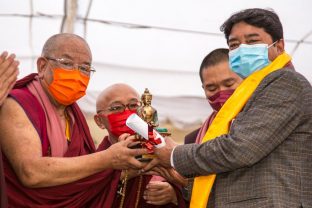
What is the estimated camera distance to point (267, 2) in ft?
20.1

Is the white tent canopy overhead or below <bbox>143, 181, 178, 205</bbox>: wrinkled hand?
overhead

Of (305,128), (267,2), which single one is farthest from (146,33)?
(305,128)

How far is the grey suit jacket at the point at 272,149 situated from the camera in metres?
2.43

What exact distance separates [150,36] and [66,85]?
3.33m

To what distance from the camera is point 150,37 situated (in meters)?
6.27

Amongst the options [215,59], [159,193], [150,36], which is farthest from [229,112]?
[150,36]

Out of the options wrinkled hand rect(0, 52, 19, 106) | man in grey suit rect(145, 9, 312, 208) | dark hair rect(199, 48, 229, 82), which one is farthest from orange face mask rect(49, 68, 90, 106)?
dark hair rect(199, 48, 229, 82)

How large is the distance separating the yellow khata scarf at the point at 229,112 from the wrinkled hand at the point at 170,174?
40cm

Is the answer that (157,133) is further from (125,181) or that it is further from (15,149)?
(15,149)

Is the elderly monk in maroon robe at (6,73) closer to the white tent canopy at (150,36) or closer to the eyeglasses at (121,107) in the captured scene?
the eyeglasses at (121,107)

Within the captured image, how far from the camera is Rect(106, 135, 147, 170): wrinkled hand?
2852 mm

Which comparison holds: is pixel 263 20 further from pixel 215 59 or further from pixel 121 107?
pixel 121 107

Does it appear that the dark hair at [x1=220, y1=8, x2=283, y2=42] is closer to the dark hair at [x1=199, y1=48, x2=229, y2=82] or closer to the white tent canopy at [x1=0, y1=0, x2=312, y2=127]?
the dark hair at [x1=199, y1=48, x2=229, y2=82]

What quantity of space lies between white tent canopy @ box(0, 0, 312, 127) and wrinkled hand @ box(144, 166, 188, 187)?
3096 mm
